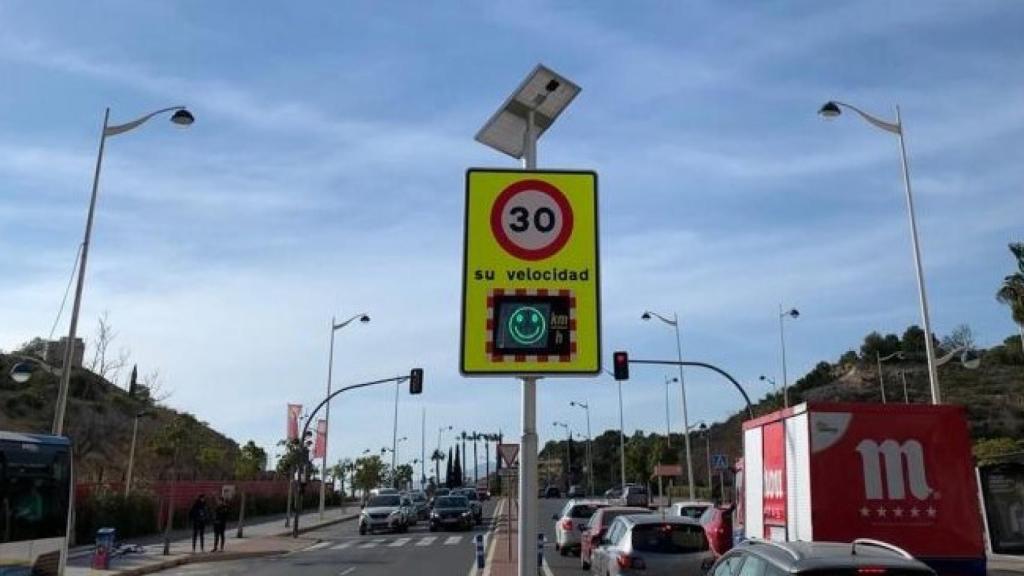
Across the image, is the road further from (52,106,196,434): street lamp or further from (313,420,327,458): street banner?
(313,420,327,458): street banner

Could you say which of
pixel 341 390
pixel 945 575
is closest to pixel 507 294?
pixel 945 575

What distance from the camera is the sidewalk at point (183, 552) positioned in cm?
2404

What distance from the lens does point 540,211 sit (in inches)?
243

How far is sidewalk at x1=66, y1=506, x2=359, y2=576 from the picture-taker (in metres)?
24.0

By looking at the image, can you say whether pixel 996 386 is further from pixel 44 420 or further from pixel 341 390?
pixel 44 420

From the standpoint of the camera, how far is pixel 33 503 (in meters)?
13.7

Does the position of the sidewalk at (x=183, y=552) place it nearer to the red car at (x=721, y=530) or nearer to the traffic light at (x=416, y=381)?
the traffic light at (x=416, y=381)

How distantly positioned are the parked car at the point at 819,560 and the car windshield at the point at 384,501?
121ft

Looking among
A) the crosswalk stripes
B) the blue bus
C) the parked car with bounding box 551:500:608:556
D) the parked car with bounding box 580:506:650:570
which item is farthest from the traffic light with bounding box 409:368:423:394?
the blue bus

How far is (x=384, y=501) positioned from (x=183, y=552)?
13891 millimetres

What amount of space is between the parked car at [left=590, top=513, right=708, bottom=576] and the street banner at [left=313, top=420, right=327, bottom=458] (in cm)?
4156

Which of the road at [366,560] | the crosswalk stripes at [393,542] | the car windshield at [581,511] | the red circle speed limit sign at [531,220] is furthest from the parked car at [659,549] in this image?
the crosswalk stripes at [393,542]

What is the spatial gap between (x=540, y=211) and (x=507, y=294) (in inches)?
24.1

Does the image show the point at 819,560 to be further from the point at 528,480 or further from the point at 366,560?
the point at 366,560
